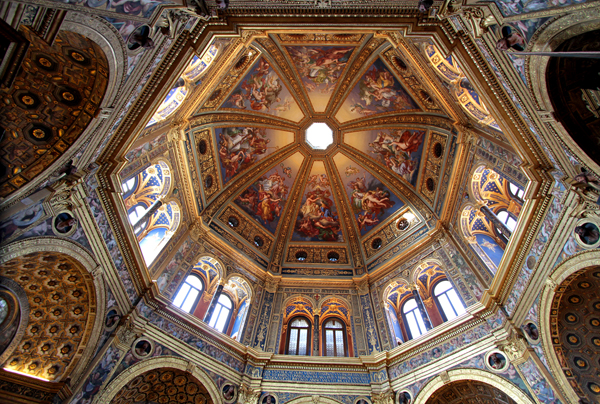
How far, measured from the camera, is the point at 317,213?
68.0 feet

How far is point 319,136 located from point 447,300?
11805mm

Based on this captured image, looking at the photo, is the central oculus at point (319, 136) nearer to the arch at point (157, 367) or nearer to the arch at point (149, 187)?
the arch at point (149, 187)

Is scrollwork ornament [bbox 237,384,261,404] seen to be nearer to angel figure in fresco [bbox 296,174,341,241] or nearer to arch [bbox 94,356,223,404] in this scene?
arch [bbox 94,356,223,404]

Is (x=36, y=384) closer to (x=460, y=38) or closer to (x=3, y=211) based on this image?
(x=3, y=211)

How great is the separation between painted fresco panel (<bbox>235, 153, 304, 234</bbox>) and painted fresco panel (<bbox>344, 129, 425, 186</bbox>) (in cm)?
388

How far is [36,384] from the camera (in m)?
8.61

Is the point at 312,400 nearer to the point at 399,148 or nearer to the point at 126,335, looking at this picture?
the point at 126,335

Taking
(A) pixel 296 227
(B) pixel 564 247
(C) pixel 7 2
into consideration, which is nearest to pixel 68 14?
(C) pixel 7 2

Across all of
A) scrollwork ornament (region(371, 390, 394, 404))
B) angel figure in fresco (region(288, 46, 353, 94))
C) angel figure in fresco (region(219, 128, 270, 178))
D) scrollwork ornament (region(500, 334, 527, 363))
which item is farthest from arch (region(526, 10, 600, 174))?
angel figure in fresco (region(219, 128, 270, 178))

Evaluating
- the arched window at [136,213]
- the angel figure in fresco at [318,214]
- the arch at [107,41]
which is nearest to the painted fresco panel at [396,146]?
the angel figure in fresco at [318,214]

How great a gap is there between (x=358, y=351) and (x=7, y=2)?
14541 mm

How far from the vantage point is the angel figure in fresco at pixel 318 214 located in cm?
A: 2028

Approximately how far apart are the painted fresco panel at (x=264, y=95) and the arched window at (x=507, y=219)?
1154 cm

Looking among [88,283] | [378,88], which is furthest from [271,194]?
[88,283]
